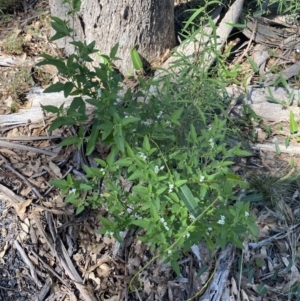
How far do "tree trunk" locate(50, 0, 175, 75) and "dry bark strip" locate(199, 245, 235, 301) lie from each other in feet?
4.54

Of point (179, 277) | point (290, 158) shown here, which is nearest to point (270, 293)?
point (179, 277)

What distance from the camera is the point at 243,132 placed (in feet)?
10.4

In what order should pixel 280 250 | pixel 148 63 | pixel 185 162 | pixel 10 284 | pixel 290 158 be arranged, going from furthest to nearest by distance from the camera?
pixel 148 63, pixel 290 158, pixel 280 250, pixel 10 284, pixel 185 162

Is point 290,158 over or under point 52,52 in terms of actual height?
under

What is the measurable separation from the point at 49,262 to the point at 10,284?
0.22 m

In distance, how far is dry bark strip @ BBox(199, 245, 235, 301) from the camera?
257cm

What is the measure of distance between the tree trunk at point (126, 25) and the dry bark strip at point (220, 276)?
54.5 inches

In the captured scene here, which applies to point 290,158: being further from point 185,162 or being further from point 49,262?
point 49,262

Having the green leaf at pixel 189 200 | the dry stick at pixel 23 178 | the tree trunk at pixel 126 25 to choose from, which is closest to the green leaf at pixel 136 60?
the tree trunk at pixel 126 25

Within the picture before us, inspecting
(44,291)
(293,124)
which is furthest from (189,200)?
(293,124)

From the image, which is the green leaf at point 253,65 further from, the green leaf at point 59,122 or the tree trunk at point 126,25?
the green leaf at point 59,122

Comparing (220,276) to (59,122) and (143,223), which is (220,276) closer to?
(143,223)

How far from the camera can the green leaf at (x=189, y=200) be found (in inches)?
85.9

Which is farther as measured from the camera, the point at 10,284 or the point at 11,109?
the point at 11,109
